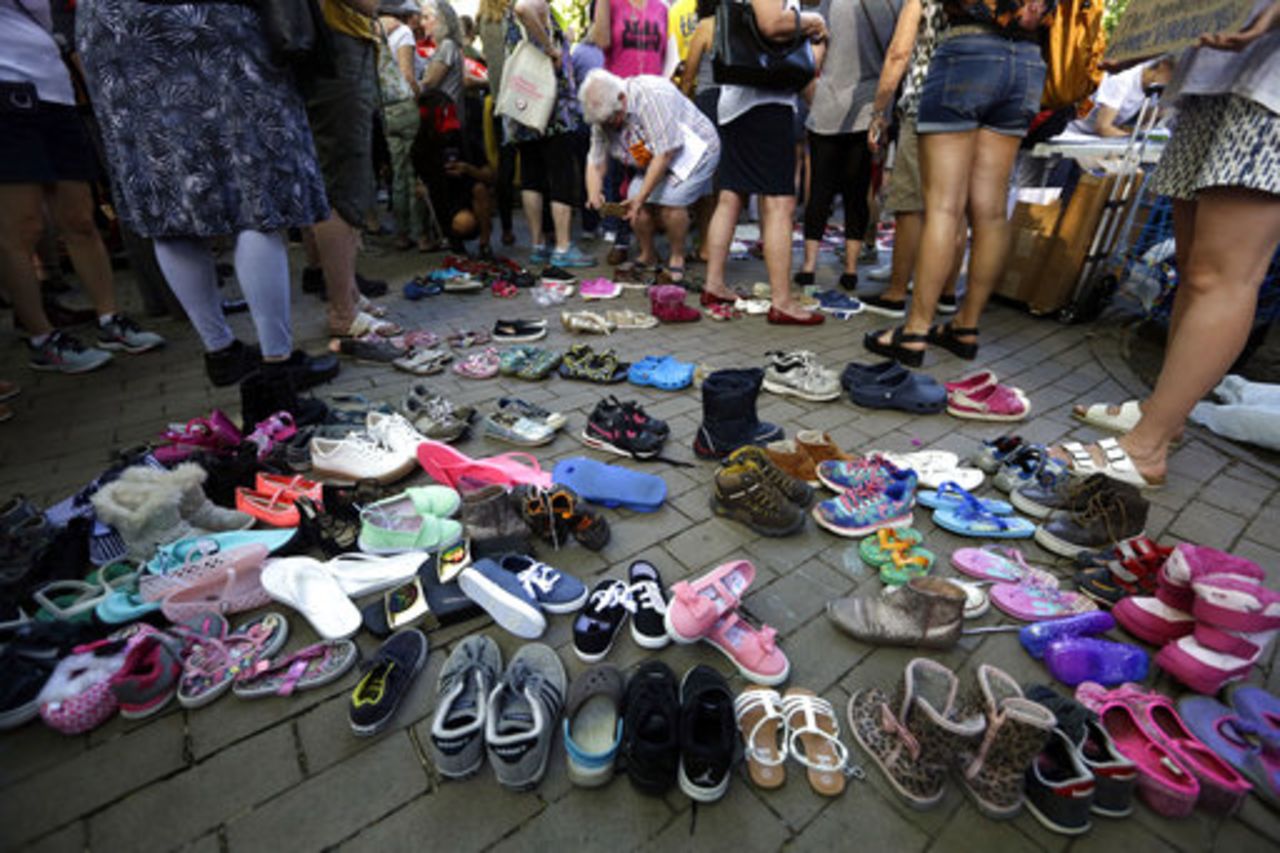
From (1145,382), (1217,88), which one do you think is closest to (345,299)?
(1217,88)

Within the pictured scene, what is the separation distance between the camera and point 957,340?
3711 mm

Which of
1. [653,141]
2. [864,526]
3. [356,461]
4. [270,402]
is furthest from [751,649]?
[653,141]

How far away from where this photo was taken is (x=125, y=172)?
7.84ft

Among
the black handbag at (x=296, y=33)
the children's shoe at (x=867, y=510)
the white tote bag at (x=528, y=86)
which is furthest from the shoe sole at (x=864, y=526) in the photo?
the white tote bag at (x=528, y=86)

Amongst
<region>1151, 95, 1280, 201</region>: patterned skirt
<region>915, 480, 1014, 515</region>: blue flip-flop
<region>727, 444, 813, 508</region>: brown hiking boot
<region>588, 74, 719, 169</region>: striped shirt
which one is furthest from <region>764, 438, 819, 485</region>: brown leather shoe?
<region>588, 74, 719, 169</region>: striped shirt

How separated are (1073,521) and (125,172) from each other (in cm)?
411

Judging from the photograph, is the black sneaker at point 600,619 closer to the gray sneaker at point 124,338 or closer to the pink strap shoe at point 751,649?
the pink strap shoe at point 751,649

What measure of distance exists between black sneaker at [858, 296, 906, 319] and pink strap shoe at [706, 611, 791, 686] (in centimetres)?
377

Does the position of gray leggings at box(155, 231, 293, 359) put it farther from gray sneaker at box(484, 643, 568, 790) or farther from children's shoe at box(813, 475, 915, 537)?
children's shoe at box(813, 475, 915, 537)

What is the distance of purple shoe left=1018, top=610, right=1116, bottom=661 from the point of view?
1.60 m

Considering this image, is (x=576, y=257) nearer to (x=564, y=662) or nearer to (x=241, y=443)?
(x=241, y=443)

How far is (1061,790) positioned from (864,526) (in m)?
0.98

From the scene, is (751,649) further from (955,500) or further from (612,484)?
(955,500)

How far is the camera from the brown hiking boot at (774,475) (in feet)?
6.76
